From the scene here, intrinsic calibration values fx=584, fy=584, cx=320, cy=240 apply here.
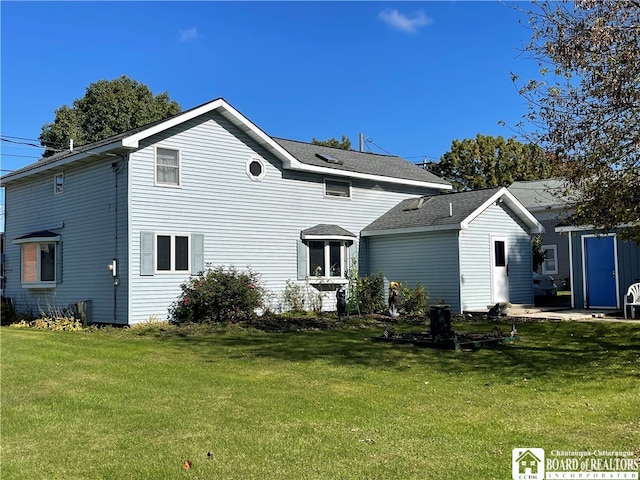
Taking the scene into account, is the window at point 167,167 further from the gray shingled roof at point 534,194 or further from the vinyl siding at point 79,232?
the gray shingled roof at point 534,194

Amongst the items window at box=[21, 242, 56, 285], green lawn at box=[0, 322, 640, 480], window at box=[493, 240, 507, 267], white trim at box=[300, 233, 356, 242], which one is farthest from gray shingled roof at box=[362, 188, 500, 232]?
window at box=[21, 242, 56, 285]

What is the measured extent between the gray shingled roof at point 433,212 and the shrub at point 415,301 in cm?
220

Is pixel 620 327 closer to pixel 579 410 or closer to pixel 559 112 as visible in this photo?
pixel 559 112

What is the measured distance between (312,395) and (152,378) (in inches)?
100

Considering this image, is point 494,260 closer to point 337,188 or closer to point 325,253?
point 325,253

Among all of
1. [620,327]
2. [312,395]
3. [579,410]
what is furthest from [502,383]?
[620,327]

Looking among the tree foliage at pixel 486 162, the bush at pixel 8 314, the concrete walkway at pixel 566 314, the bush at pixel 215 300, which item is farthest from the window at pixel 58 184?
the tree foliage at pixel 486 162

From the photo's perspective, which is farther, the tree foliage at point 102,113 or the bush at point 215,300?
the tree foliage at point 102,113

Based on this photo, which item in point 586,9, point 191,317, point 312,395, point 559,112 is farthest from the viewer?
point 191,317

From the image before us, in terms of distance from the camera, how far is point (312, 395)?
7.27 meters

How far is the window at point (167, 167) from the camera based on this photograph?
1628 centimetres

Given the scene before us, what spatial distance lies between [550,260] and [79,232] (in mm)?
23362

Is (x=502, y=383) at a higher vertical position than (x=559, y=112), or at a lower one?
lower

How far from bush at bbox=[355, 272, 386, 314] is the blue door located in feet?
21.5
